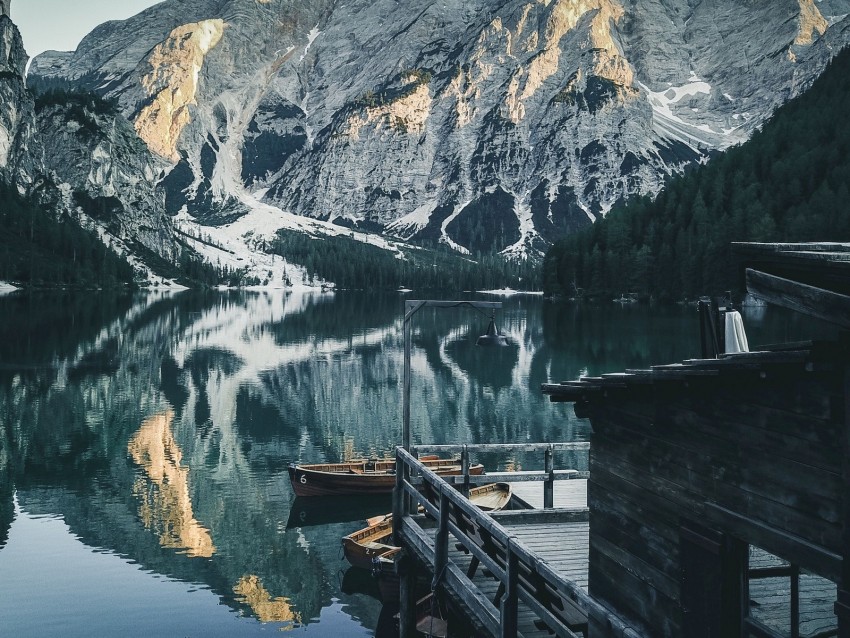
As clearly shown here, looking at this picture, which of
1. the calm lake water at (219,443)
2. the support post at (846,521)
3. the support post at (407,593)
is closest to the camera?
the support post at (846,521)

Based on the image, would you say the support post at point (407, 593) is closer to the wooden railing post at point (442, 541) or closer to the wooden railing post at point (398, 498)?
the wooden railing post at point (398, 498)

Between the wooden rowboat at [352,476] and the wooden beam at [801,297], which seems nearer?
the wooden beam at [801,297]

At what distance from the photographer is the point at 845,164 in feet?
549

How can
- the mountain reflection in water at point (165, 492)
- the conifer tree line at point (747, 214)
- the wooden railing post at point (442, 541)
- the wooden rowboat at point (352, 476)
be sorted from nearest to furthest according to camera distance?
the wooden railing post at point (442, 541) < the mountain reflection in water at point (165, 492) < the wooden rowboat at point (352, 476) < the conifer tree line at point (747, 214)

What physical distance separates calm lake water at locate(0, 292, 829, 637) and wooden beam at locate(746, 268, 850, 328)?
989 cm

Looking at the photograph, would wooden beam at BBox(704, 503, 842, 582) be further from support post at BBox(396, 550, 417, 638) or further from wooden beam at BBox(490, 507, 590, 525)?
support post at BBox(396, 550, 417, 638)

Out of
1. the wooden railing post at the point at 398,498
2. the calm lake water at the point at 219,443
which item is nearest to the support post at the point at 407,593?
the wooden railing post at the point at 398,498

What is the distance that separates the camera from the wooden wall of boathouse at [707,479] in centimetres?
893

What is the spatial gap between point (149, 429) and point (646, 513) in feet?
171

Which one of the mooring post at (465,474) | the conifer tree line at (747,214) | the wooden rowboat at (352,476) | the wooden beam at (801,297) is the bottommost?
the wooden rowboat at (352,476)

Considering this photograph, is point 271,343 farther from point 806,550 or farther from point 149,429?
point 806,550

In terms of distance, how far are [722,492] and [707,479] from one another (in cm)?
33

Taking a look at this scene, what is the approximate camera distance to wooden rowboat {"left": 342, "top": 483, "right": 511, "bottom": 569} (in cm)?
Result: 2834

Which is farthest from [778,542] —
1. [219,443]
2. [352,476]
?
[219,443]
